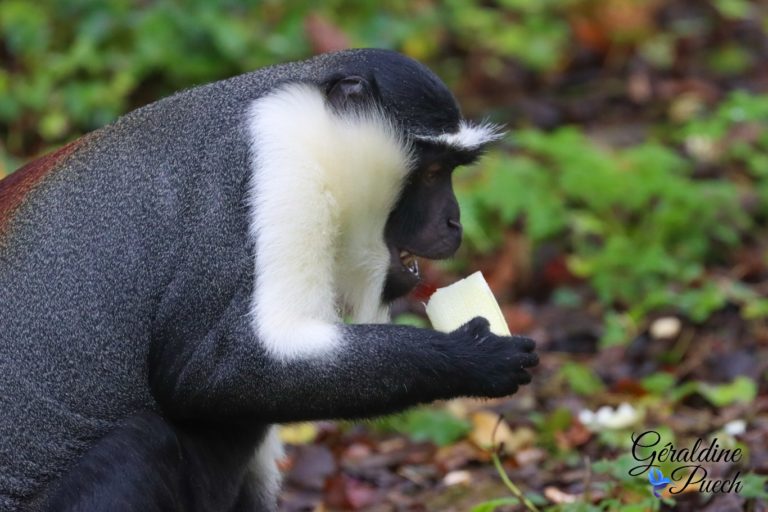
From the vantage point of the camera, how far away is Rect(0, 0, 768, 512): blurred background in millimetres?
5984

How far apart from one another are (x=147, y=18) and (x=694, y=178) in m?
4.22

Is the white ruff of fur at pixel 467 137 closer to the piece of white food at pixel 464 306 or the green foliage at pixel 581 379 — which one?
the piece of white food at pixel 464 306

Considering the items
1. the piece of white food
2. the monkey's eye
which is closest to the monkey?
the monkey's eye

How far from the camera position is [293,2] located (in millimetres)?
10195

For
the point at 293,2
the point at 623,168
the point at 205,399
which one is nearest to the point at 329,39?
the point at 293,2

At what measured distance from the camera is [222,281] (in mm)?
4223

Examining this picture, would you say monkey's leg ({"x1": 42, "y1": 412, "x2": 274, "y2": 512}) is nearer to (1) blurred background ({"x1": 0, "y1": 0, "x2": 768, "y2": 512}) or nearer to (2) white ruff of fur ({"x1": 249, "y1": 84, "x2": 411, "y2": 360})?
(2) white ruff of fur ({"x1": 249, "y1": 84, "x2": 411, "y2": 360})

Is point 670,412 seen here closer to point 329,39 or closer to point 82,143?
point 82,143

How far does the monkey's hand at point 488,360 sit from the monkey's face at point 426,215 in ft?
1.34

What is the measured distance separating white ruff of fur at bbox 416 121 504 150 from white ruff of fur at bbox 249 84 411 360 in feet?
0.44

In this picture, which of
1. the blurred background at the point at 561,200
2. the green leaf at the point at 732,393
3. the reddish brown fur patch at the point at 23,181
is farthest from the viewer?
the green leaf at the point at 732,393

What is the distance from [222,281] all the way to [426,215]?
841mm

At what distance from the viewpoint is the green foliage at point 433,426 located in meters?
6.45

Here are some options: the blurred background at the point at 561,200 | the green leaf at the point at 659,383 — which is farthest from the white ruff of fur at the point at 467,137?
the green leaf at the point at 659,383
